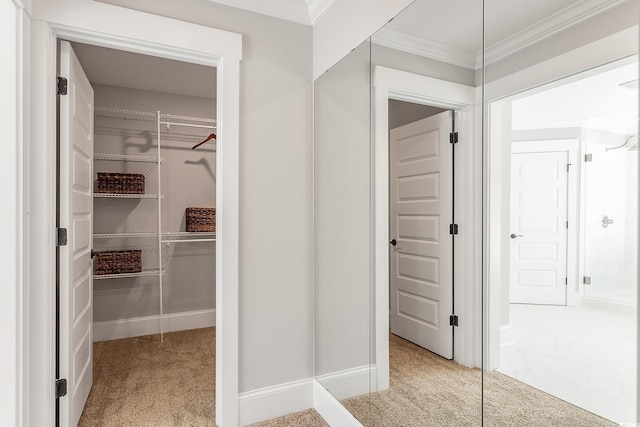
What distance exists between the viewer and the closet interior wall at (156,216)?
3.50 m

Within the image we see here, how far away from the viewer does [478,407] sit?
124 centimetres

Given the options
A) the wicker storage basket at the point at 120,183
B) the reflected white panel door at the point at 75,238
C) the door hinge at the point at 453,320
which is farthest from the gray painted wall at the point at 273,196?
the wicker storage basket at the point at 120,183

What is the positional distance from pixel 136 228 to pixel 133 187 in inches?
18.1

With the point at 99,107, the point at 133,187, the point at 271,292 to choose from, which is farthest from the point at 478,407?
the point at 99,107

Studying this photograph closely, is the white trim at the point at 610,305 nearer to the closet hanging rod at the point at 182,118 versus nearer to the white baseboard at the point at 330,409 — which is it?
the white baseboard at the point at 330,409

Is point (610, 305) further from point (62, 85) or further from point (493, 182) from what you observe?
point (62, 85)

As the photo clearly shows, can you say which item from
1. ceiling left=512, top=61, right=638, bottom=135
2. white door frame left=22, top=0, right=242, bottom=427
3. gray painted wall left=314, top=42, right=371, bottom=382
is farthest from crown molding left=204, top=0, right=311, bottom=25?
ceiling left=512, top=61, right=638, bottom=135

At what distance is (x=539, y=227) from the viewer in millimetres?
1065

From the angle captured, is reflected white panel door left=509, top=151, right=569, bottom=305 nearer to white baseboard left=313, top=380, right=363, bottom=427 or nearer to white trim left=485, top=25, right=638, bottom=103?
white trim left=485, top=25, right=638, bottom=103

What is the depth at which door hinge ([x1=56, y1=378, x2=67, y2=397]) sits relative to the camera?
1.81 m

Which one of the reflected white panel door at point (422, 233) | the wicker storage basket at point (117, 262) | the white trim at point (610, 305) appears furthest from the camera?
the wicker storage basket at point (117, 262)

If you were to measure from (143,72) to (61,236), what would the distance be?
190cm

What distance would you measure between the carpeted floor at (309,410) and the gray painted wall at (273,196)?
407 mm

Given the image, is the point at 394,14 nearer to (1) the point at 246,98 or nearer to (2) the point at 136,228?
(1) the point at 246,98
